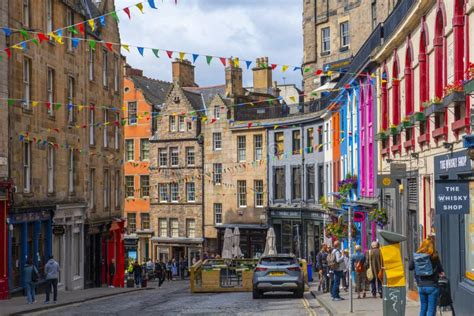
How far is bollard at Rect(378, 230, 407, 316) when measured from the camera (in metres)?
14.7

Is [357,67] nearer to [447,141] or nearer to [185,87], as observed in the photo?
[447,141]

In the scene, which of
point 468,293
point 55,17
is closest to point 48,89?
point 55,17

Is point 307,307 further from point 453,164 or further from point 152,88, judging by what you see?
point 152,88

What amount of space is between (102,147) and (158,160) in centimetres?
2171

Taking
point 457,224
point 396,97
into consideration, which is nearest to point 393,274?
point 457,224

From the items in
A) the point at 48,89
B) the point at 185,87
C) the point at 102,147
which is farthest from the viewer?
the point at 185,87

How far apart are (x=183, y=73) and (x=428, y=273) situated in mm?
51863

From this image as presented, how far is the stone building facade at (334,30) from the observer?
49562 millimetres

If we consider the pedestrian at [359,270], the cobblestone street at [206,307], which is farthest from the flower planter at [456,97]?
the pedestrian at [359,270]

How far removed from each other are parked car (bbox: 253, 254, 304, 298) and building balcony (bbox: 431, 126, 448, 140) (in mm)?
8708

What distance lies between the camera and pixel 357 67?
109 feet

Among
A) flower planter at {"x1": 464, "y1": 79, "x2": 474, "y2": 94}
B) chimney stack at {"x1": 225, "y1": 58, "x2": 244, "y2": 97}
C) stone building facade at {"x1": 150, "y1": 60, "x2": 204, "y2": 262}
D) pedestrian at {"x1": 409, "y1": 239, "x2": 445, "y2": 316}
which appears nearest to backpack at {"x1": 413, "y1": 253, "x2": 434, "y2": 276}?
pedestrian at {"x1": 409, "y1": 239, "x2": 445, "y2": 316}

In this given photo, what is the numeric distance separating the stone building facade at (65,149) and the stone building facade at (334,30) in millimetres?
14671

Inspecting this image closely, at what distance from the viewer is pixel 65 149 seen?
34594 mm
